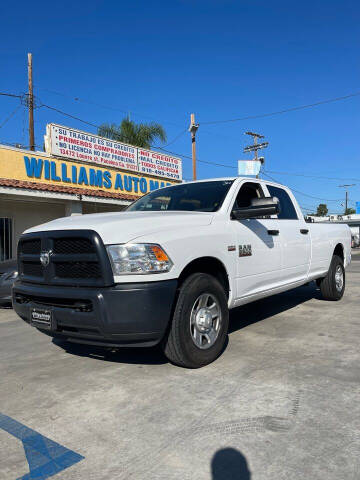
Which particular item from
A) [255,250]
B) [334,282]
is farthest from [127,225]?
[334,282]

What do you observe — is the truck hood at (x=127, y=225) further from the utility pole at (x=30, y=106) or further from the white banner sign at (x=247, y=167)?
the white banner sign at (x=247, y=167)

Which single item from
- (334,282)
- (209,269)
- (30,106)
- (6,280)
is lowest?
(334,282)

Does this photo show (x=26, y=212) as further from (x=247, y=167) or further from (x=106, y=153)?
(x=247, y=167)

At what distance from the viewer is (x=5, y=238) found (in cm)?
1441

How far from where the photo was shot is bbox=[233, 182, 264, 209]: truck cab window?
4519 mm

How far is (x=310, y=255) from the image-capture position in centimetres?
576

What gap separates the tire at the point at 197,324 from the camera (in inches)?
129

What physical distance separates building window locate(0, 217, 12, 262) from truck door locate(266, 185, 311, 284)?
11.6 meters

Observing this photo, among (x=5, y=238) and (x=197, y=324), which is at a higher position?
(x=5, y=238)

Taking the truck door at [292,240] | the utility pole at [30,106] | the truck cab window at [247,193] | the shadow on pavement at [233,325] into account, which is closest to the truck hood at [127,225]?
the truck cab window at [247,193]

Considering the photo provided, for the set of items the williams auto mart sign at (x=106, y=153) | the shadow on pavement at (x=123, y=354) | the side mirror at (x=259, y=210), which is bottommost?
the shadow on pavement at (x=123, y=354)

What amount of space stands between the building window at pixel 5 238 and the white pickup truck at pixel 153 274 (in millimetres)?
11439

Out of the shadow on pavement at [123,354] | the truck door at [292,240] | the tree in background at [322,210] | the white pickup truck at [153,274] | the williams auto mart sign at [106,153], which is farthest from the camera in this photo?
the tree in background at [322,210]

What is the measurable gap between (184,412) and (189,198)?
2.57 metres
